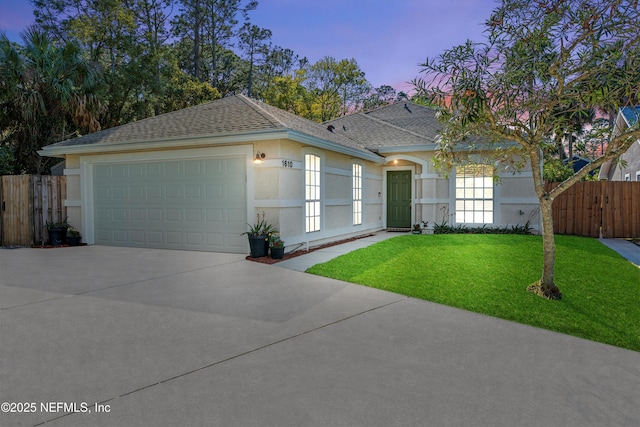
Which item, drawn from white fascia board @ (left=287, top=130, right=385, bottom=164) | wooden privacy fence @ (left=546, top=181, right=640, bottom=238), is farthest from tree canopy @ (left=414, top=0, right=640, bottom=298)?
wooden privacy fence @ (left=546, top=181, right=640, bottom=238)

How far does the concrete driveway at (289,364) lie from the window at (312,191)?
446cm

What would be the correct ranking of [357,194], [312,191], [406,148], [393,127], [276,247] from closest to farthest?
1. [276,247]
2. [312,191]
3. [357,194]
4. [406,148]
5. [393,127]

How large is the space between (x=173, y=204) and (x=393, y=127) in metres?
9.05

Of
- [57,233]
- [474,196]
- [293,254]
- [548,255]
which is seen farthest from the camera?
[474,196]

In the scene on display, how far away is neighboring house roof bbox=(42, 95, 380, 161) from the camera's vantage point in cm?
920

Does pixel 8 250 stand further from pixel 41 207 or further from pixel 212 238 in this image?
pixel 212 238

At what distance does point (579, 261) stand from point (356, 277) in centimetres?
488

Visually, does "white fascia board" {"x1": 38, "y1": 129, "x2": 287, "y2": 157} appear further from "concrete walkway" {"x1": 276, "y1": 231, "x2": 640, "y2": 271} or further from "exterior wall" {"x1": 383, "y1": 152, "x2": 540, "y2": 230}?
"exterior wall" {"x1": 383, "y1": 152, "x2": 540, "y2": 230}

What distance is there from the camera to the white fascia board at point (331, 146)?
898 cm

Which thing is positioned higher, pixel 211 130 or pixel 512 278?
pixel 211 130

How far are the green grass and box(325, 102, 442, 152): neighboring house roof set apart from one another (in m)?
4.23

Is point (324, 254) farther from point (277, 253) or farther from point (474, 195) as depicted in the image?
point (474, 195)

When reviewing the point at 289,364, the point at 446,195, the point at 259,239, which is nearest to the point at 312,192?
the point at 259,239

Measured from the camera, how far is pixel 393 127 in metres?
15.7
